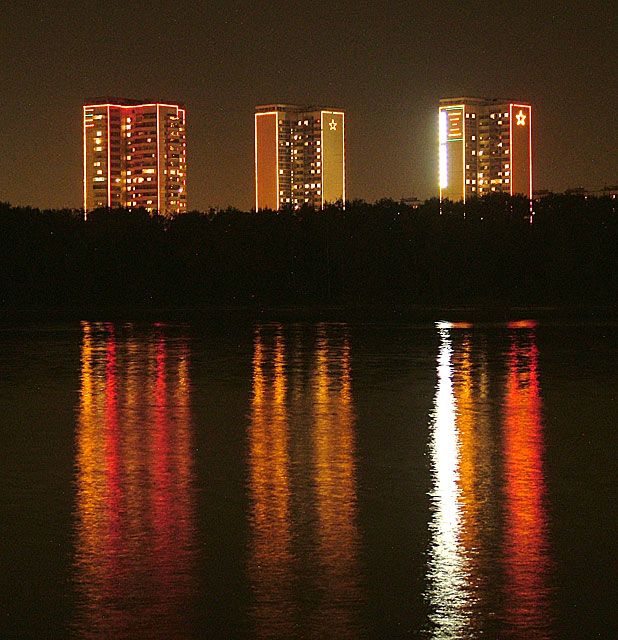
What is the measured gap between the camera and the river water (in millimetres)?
5602

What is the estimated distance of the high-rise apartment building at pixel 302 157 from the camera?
160 m

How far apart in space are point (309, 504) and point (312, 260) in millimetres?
58006

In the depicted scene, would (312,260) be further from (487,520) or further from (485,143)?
(485,143)

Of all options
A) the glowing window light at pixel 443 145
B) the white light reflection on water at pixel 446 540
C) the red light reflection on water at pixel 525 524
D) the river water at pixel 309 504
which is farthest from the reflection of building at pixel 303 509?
the glowing window light at pixel 443 145

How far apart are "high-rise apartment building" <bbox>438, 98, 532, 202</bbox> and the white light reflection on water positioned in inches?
5842

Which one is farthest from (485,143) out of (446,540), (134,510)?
(446,540)

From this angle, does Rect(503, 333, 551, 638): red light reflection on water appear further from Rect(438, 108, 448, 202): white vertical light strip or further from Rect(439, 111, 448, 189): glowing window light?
Rect(439, 111, 448, 189): glowing window light

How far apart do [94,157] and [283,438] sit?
14779 centimetres

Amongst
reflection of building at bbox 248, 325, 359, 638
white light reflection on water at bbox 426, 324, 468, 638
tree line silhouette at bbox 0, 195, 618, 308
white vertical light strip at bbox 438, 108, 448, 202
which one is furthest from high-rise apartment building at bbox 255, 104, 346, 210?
white light reflection on water at bbox 426, 324, 468, 638

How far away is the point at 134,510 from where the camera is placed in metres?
8.03

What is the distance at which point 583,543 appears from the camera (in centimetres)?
697

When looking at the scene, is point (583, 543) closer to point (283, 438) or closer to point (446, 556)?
point (446, 556)

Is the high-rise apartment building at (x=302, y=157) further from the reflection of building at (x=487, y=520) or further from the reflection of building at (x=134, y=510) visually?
the reflection of building at (x=487, y=520)

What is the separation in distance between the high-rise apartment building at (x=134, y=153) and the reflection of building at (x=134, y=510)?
136 metres
